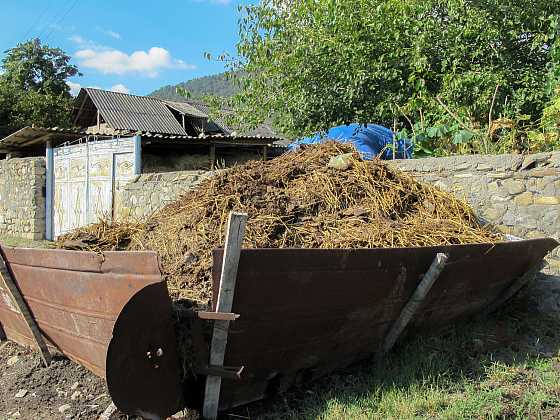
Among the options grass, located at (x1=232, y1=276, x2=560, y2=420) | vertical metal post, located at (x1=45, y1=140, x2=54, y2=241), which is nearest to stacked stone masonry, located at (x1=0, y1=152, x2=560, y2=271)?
grass, located at (x1=232, y1=276, x2=560, y2=420)

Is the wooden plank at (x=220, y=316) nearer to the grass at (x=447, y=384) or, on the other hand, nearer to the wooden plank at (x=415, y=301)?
the grass at (x=447, y=384)

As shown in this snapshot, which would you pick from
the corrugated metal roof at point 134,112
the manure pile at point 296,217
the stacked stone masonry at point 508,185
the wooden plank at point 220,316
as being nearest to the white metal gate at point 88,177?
the stacked stone masonry at point 508,185

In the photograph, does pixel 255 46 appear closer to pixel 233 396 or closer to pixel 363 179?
pixel 363 179

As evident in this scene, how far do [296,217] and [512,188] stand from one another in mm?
2555

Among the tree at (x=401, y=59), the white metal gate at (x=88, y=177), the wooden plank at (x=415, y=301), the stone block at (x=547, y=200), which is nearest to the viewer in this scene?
the wooden plank at (x=415, y=301)

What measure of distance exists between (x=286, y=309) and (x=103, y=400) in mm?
1371

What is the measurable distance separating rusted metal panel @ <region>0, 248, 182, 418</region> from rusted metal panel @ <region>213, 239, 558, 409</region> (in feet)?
1.07

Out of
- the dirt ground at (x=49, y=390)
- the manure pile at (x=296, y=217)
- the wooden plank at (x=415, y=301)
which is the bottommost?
the dirt ground at (x=49, y=390)

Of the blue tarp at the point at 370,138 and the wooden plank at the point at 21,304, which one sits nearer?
the wooden plank at the point at 21,304

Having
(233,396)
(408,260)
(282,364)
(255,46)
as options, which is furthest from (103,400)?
(255,46)

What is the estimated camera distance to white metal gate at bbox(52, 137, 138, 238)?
1055cm

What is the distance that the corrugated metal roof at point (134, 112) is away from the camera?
23.5 meters

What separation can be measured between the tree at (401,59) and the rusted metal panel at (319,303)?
17.9 ft

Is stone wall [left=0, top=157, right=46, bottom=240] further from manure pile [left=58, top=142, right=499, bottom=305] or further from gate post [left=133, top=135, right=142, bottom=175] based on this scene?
manure pile [left=58, top=142, right=499, bottom=305]
